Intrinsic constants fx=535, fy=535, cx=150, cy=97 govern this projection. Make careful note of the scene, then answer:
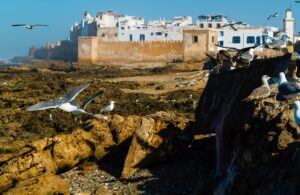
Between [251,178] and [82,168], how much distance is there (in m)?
5.25

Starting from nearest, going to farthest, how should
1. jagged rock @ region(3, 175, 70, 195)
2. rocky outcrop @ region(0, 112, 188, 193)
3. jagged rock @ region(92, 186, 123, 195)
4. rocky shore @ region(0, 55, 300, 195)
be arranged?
rocky shore @ region(0, 55, 300, 195) < jagged rock @ region(3, 175, 70, 195) < jagged rock @ region(92, 186, 123, 195) < rocky outcrop @ region(0, 112, 188, 193)

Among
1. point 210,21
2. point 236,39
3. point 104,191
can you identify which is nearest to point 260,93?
point 104,191

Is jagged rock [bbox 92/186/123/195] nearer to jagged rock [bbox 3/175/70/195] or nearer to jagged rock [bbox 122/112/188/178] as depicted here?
A: jagged rock [bbox 3/175/70/195]

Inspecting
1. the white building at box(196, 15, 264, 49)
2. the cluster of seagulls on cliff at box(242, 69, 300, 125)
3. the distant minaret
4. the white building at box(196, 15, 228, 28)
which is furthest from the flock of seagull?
the white building at box(196, 15, 228, 28)

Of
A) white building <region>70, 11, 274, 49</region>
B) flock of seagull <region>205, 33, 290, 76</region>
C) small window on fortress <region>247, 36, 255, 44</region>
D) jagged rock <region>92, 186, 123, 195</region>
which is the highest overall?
white building <region>70, 11, 274, 49</region>

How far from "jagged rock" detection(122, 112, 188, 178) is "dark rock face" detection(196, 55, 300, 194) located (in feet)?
3.24

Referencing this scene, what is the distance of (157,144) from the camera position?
41.6 feet

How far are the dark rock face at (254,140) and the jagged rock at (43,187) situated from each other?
2.62m

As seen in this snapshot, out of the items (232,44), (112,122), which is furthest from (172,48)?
(112,122)

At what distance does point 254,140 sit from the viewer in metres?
9.25

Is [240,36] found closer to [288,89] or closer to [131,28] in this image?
[131,28]

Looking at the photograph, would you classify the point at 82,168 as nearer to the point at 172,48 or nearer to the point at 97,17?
the point at 172,48

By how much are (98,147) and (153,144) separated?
1525 mm

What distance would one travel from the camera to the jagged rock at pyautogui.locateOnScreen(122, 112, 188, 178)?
12.3 m
